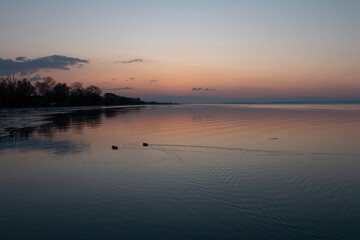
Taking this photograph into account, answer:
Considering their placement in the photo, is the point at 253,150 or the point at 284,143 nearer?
the point at 253,150

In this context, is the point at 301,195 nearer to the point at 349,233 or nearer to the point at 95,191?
the point at 349,233

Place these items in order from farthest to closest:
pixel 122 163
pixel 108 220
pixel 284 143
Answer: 1. pixel 284 143
2. pixel 122 163
3. pixel 108 220

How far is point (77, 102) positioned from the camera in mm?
171625

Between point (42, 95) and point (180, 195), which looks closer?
point (180, 195)

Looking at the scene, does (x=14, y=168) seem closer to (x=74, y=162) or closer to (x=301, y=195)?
(x=74, y=162)

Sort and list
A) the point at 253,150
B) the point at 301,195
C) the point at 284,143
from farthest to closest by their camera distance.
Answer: the point at 284,143 → the point at 253,150 → the point at 301,195

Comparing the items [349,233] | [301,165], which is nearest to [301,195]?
[349,233]

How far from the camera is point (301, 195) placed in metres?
8.68

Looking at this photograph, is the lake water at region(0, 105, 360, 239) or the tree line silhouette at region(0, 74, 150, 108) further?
the tree line silhouette at region(0, 74, 150, 108)

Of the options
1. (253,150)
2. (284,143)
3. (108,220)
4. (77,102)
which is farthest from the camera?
(77,102)

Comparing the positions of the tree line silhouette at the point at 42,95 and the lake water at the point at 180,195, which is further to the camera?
the tree line silhouette at the point at 42,95

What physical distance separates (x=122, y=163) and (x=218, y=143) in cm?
866

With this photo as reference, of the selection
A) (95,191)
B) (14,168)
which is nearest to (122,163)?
(95,191)

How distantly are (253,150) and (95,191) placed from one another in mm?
11022
